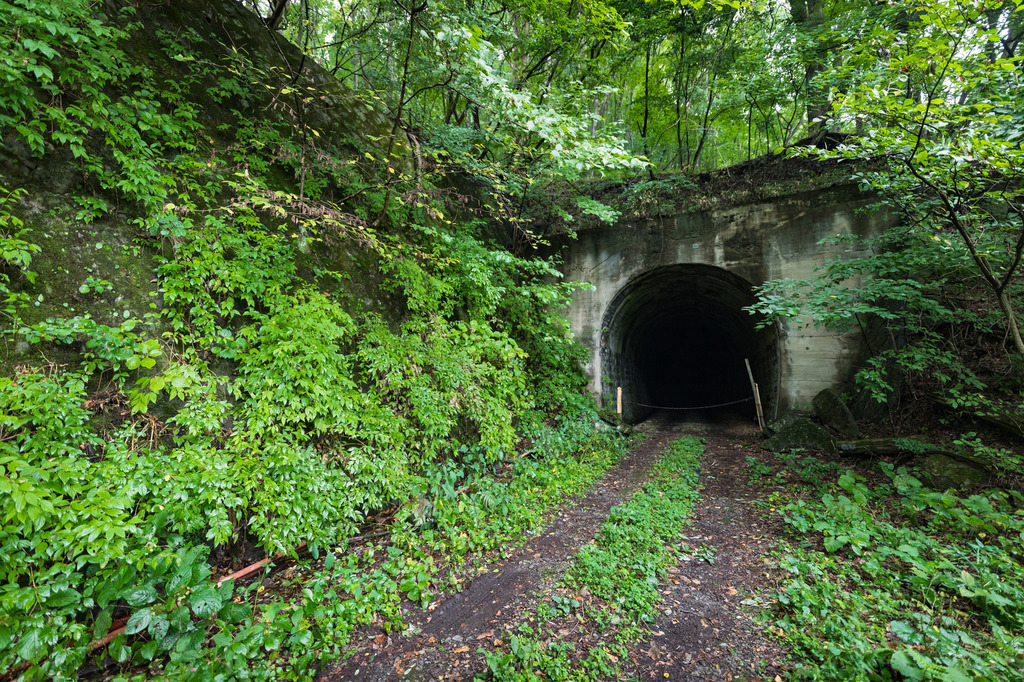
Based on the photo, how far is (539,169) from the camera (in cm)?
687

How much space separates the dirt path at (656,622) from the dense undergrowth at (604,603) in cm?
13

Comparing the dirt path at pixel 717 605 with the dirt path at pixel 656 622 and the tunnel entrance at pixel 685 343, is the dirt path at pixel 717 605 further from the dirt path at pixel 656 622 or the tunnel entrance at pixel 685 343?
the tunnel entrance at pixel 685 343

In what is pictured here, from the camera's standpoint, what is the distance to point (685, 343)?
18875mm

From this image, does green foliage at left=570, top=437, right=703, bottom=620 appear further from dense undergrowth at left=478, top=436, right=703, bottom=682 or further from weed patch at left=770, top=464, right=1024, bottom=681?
weed patch at left=770, top=464, right=1024, bottom=681

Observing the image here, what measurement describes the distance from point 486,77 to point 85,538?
509 centimetres

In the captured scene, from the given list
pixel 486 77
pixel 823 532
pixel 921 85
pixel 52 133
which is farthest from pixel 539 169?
pixel 823 532

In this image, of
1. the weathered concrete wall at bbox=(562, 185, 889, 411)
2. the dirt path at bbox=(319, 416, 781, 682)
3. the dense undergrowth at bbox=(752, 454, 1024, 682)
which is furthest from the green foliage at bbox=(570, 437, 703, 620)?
the weathered concrete wall at bbox=(562, 185, 889, 411)

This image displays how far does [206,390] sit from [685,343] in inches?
760

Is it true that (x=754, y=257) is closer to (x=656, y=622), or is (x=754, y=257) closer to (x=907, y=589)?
(x=907, y=589)

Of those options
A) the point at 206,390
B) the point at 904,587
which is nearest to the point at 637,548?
the point at 904,587

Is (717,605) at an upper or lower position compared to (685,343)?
lower

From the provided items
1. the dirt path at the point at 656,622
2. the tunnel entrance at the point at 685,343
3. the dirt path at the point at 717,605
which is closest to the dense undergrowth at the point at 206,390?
the dirt path at the point at 656,622

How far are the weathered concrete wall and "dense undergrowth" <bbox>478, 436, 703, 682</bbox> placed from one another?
201 inches

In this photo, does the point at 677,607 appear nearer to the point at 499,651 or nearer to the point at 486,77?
the point at 499,651
